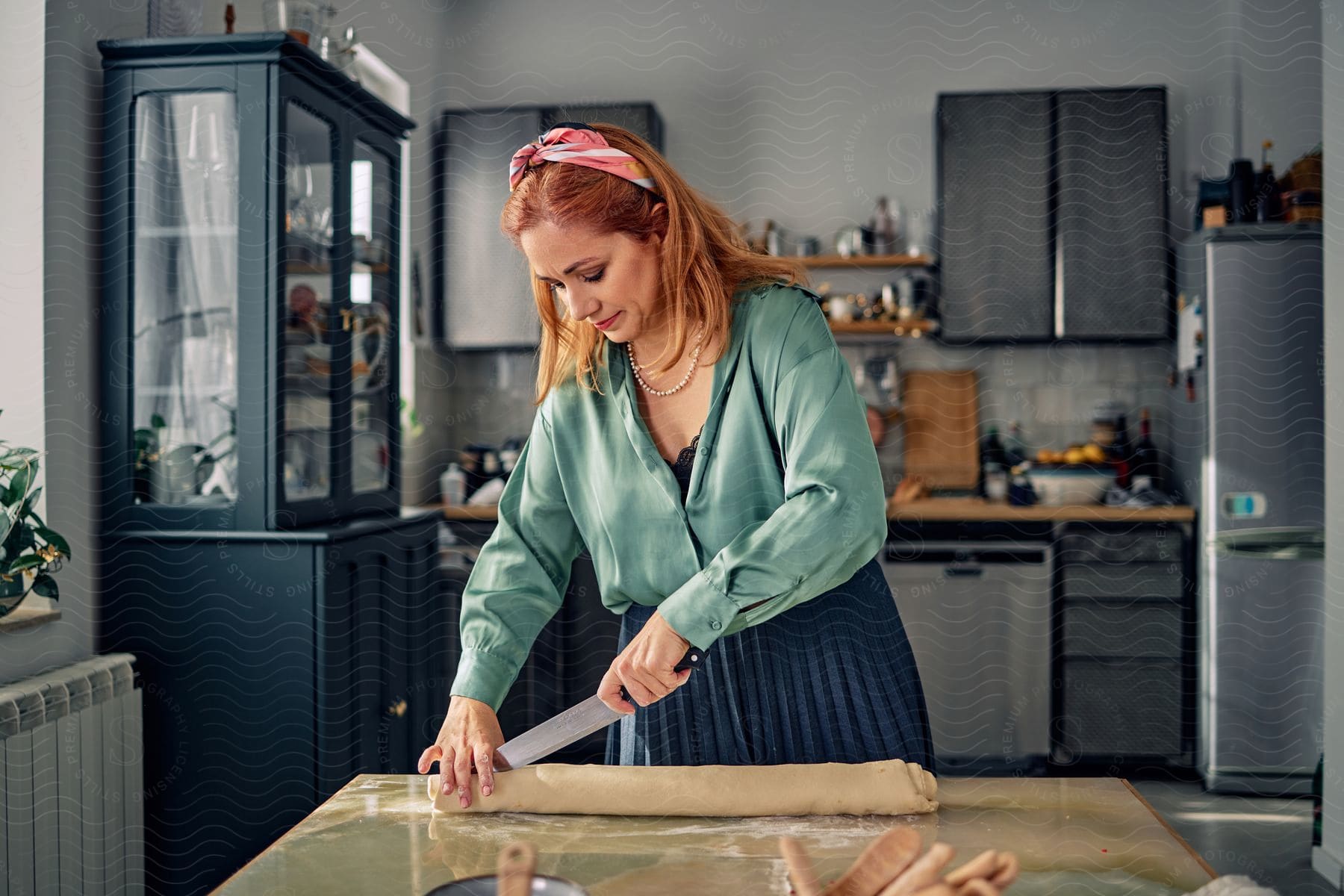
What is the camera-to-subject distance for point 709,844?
34.8 inches

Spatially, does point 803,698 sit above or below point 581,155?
below

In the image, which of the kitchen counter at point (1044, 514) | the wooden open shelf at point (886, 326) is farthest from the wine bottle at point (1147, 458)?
the wooden open shelf at point (886, 326)

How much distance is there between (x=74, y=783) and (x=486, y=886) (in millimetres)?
1251

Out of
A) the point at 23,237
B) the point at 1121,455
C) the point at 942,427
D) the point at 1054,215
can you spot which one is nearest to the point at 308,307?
the point at 23,237

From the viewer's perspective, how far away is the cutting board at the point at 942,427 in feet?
12.4

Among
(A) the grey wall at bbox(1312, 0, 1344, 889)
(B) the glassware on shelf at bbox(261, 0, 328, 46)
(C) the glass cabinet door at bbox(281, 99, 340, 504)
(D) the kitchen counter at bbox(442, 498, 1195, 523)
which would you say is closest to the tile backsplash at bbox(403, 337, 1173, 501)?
(D) the kitchen counter at bbox(442, 498, 1195, 523)

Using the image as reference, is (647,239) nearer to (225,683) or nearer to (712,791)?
(712,791)

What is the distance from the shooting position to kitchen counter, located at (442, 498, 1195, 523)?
3240 millimetres

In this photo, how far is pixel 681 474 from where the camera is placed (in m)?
1.25

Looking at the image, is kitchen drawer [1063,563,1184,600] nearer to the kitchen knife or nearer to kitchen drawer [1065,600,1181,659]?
kitchen drawer [1065,600,1181,659]

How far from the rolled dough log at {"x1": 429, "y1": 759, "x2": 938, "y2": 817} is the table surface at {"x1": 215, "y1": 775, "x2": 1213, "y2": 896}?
11 millimetres

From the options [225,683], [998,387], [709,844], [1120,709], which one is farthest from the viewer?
[998,387]

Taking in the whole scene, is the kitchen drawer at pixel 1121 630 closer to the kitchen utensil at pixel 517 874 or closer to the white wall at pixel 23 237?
the white wall at pixel 23 237

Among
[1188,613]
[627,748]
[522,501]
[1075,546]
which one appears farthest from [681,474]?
[1188,613]
